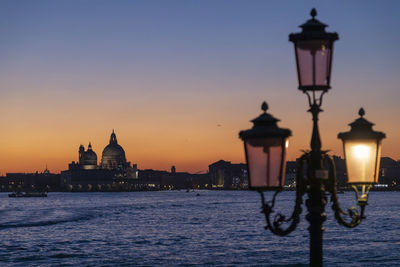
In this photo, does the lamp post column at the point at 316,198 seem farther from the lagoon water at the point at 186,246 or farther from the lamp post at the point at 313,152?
the lagoon water at the point at 186,246

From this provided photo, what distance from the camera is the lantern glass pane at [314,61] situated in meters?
5.25

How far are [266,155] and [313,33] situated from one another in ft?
3.64

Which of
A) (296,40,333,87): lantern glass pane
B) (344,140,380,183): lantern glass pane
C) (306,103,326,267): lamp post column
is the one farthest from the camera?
(344,140,380,183): lantern glass pane

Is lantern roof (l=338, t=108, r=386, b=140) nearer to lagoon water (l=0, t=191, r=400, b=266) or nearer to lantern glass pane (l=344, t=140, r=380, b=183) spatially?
lantern glass pane (l=344, t=140, r=380, b=183)

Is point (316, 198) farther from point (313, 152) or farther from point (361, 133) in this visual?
point (361, 133)

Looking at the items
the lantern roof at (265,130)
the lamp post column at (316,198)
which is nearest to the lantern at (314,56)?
the lamp post column at (316,198)

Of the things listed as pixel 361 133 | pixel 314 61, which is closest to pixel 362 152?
pixel 361 133

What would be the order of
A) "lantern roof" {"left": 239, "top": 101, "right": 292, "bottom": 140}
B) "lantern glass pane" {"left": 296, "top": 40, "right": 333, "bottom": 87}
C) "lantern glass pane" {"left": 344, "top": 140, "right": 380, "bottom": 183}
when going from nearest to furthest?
"lantern roof" {"left": 239, "top": 101, "right": 292, "bottom": 140} < "lantern glass pane" {"left": 296, "top": 40, "right": 333, "bottom": 87} < "lantern glass pane" {"left": 344, "top": 140, "right": 380, "bottom": 183}

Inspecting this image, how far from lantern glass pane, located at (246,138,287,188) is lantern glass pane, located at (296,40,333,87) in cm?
62

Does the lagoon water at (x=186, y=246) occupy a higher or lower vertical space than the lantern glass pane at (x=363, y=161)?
lower

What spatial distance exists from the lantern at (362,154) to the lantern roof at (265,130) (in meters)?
0.79

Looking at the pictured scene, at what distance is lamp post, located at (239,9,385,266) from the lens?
5020 mm

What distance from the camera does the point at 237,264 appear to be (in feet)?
114

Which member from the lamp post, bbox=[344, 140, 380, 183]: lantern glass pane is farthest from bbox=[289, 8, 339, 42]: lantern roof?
bbox=[344, 140, 380, 183]: lantern glass pane
